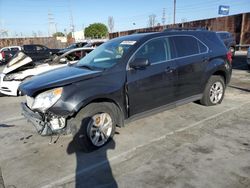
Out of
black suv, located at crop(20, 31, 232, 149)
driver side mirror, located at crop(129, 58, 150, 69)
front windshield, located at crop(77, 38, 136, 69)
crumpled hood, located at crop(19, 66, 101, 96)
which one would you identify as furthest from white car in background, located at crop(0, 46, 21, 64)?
driver side mirror, located at crop(129, 58, 150, 69)

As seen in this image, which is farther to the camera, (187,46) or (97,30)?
(97,30)

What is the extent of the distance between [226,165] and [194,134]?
41.3 inches

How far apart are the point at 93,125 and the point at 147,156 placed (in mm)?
962

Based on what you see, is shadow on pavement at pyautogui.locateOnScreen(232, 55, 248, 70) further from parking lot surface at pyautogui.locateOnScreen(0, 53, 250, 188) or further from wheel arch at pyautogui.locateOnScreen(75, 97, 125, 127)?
wheel arch at pyautogui.locateOnScreen(75, 97, 125, 127)

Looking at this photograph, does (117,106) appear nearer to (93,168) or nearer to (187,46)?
(93,168)

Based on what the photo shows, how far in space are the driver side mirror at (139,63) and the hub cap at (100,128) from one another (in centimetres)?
93

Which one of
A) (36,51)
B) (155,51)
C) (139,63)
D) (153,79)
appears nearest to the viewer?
(139,63)

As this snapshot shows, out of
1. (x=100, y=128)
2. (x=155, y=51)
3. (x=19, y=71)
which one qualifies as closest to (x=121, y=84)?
(x=100, y=128)

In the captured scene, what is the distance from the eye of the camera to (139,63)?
389cm

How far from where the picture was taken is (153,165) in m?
3.30

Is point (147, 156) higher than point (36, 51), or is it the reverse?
point (36, 51)

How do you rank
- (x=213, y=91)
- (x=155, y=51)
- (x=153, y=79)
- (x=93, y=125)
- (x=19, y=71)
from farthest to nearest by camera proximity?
(x=19, y=71) < (x=213, y=91) < (x=155, y=51) < (x=153, y=79) < (x=93, y=125)

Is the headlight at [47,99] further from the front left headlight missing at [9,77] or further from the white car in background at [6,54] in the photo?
the white car in background at [6,54]

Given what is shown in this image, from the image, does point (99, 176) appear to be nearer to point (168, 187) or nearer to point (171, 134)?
point (168, 187)
